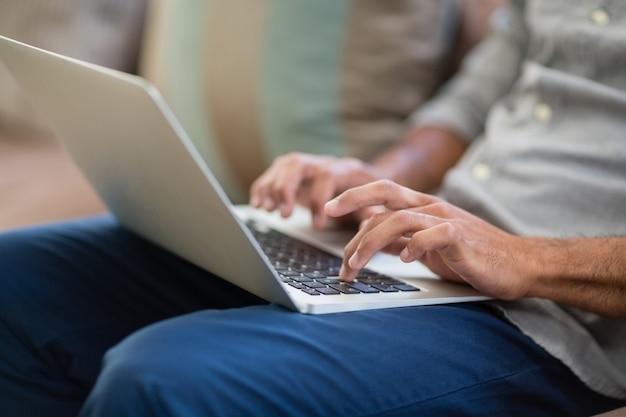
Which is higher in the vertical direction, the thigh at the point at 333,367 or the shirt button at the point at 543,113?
the shirt button at the point at 543,113

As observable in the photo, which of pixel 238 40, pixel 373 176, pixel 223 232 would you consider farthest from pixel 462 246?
pixel 238 40

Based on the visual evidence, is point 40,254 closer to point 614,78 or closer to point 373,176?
point 373,176

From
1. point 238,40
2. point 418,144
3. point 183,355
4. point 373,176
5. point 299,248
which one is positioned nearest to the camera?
point 183,355

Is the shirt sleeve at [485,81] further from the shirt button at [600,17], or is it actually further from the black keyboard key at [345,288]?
the black keyboard key at [345,288]

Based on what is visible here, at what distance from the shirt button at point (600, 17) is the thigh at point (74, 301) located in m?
0.49

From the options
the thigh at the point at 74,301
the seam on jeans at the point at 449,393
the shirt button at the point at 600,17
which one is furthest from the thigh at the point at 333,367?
the shirt button at the point at 600,17

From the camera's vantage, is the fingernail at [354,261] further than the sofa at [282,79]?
No

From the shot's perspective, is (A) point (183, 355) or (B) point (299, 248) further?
(B) point (299, 248)

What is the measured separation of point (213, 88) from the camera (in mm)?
1279

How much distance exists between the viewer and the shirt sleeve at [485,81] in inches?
43.3

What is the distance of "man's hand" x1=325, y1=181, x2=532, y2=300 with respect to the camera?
649 millimetres

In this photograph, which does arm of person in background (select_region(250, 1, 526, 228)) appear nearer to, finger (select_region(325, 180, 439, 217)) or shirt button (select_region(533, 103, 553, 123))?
shirt button (select_region(533, 103, 553, 123))

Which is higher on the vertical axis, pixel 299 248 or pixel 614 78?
pixel 614 78

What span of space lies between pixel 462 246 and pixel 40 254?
481mm
